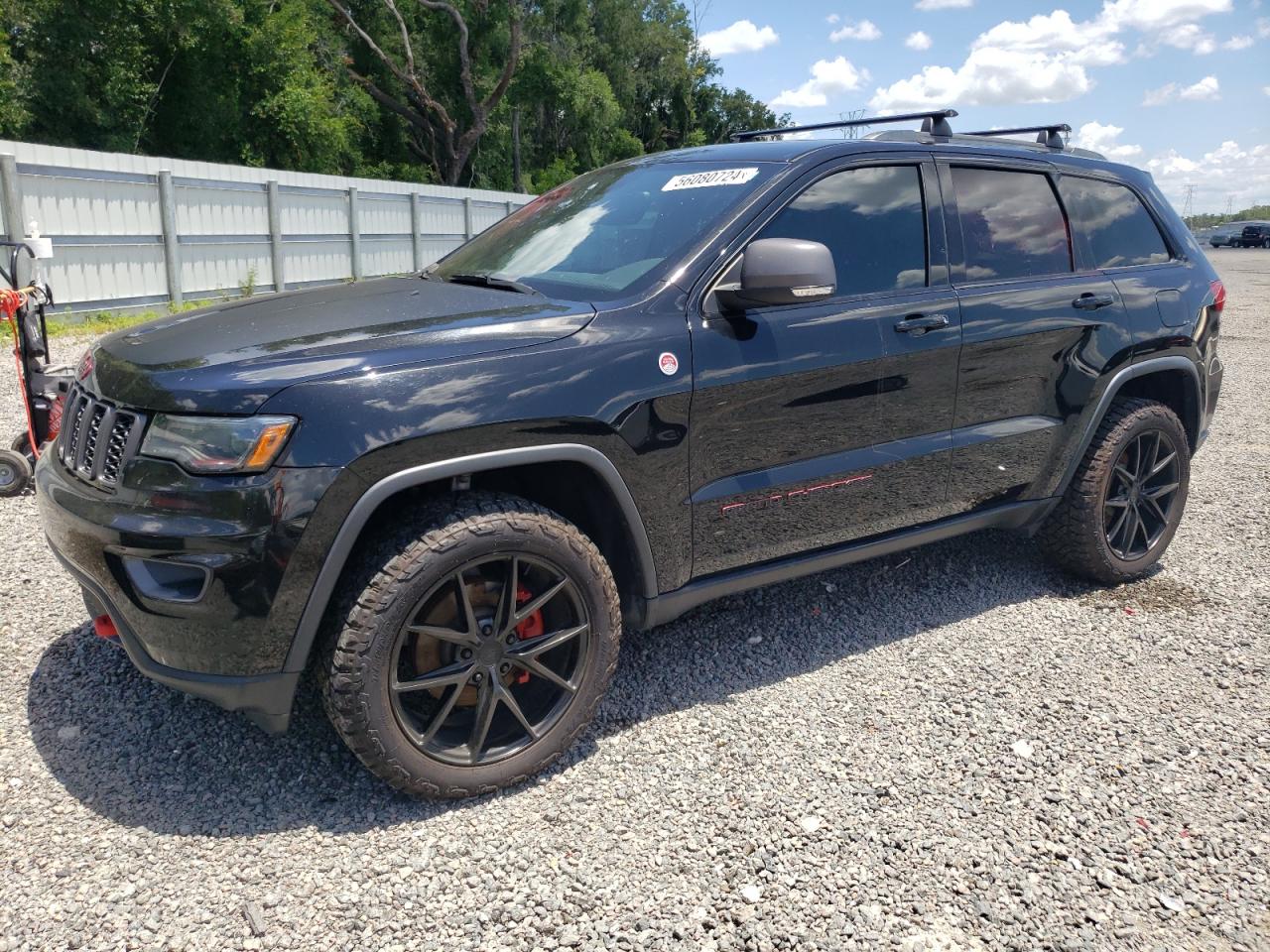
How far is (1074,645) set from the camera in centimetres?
390

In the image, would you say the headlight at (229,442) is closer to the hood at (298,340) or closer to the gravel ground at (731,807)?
the hood at (298,340)

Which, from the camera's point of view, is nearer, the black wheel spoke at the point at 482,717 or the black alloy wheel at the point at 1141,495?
the black wheel spoke at the point at 482,717

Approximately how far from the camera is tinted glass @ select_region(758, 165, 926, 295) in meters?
3.40

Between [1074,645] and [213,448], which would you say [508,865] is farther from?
[1074,645]

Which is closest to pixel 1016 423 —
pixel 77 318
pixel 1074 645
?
pixel 1074 645

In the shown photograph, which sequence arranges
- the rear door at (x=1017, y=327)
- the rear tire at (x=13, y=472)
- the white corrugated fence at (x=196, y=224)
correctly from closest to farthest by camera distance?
1. the rear door at (x=1017, y=327)
2. the rear tire at (x=13, y=472)
3. the white corrugated fence at (x=196, y=224)

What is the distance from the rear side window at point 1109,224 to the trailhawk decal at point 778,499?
1742mm

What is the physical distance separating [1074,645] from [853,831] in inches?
66.5

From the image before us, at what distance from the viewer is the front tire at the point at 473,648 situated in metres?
2.57

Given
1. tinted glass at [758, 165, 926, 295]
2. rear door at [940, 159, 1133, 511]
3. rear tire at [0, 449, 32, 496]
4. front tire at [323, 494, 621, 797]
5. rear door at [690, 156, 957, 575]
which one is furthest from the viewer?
rear tire at [0, 449, 32, 496]

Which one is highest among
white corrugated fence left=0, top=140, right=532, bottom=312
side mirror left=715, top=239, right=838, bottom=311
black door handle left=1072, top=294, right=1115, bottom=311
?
white corrugated fence left=0, top=140, right=532, bottom=312

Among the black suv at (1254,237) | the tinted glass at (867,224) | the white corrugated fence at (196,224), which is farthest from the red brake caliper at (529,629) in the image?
the black suv at (1254,237)

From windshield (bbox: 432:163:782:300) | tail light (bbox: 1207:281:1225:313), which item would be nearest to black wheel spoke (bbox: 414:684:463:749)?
windshield (bbox: 432:163:782:300)

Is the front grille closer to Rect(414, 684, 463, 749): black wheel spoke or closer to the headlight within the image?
the headlight
